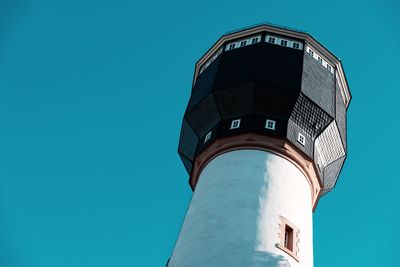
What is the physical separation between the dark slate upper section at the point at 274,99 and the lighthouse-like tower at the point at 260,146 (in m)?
0.05

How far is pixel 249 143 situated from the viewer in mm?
22812

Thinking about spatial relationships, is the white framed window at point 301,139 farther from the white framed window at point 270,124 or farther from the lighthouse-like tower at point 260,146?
the white framed window at point 270,124

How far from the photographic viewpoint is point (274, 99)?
23.9 m

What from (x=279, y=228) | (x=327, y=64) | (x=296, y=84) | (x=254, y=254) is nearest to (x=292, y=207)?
(x=279, y=228)

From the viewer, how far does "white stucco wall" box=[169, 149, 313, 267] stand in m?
18.6

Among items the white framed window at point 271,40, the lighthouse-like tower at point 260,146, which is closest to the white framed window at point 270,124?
the lighthouse-like tower at point 260,146

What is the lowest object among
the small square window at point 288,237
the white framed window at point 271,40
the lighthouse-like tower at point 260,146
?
the small square window at point 288,237

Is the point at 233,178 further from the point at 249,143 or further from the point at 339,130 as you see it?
the point at 339,130

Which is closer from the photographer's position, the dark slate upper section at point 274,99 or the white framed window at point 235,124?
the white framed window at point 235,124

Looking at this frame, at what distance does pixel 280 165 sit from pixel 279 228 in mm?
3251

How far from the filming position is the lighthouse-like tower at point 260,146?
1928 cm

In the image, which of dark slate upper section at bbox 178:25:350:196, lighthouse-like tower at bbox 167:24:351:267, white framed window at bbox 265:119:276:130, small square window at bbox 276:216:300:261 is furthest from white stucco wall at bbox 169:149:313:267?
dark slate upper section at bbox 178:25:350:196

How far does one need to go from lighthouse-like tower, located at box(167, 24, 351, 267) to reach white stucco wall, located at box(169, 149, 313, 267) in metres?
0.04

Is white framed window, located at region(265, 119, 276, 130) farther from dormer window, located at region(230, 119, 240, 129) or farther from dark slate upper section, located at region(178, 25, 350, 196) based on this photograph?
dormer window, located at region(230, 119, 240, 129)
